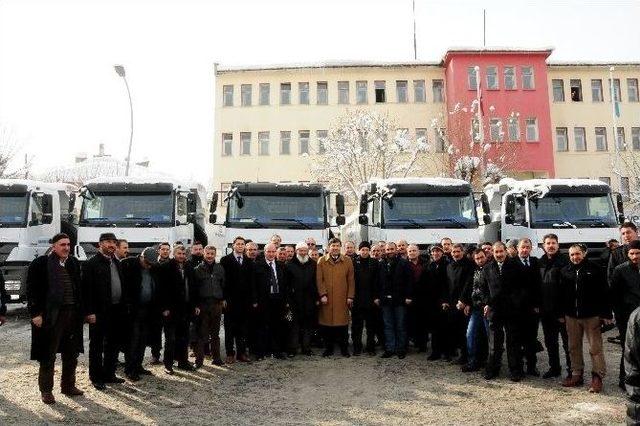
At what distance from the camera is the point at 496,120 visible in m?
37.2

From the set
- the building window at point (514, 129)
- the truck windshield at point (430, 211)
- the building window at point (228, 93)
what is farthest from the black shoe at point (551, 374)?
the building window at point (228, 93)

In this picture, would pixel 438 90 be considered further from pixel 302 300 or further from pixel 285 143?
pixel 302 300

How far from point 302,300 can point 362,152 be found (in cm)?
2248

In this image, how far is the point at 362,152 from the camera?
31.5 meters

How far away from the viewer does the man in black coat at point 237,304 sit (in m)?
9.23

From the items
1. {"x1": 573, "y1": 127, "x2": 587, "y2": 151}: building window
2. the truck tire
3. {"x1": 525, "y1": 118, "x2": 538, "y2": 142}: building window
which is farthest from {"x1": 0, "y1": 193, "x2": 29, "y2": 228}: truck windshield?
{"x1": 573, "y1": 127, "x2": 587, "y2": 151}: building window

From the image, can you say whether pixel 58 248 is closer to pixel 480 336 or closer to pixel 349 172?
pixel 480 336

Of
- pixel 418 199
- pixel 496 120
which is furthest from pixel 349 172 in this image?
pixel 418 199

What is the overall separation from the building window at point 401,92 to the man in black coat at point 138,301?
3283 centimetres

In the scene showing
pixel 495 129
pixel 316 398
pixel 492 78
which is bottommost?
pixel 316 398

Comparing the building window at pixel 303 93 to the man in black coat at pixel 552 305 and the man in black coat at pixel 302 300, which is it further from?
the man in black coat at pixel 552 305

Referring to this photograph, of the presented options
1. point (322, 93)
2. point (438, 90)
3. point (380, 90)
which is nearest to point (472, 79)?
point (438, 90)

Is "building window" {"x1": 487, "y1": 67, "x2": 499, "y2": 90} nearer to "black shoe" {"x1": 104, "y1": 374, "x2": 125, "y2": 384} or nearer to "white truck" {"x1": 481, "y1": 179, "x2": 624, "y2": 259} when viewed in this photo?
"white truck" {"x1": 481, "y1": 179, "x2": 624, "y2": 259}

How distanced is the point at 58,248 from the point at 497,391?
5970 mm
